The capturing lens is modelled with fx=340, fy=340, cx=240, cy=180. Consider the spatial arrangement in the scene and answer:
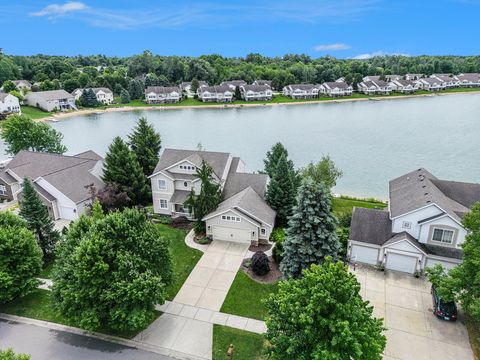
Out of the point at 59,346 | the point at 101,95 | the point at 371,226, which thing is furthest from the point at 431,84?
the point at 59,346

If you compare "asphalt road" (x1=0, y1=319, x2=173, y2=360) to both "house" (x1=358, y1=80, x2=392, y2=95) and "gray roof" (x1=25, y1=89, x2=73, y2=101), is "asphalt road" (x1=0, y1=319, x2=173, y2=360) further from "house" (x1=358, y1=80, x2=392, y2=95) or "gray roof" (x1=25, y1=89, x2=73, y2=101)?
→ "house" (x1=358, y1=80, x2=392, y2=95)

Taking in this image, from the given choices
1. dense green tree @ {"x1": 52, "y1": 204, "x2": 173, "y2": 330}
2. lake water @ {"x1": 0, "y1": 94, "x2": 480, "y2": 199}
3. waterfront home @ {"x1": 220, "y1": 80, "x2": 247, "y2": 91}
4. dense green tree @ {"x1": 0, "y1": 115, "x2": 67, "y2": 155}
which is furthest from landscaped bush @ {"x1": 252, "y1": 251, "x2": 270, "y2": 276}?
waterfront home @ {"x1": 220, "y1": 80, "x2": 247, "y2": 91}

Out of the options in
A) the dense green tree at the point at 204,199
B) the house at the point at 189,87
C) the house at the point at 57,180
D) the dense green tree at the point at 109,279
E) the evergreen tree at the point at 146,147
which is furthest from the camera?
the house at the point at 189,87

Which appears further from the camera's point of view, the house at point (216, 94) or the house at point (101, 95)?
the house at point (216, 94)

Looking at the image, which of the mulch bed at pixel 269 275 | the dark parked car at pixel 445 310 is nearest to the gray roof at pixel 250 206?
the mulch bed at pixel 269 275

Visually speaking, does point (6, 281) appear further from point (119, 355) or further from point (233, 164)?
point (233, 164)

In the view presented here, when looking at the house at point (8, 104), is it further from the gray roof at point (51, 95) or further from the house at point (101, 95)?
the house at point (101, 95)

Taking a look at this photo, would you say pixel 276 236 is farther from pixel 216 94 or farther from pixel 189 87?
pixel 189 87
